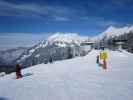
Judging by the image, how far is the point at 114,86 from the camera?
1387 cm

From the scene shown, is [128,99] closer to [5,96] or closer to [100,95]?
[100,95]

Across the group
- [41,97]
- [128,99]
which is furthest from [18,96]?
[128,99]

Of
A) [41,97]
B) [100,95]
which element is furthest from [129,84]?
[41,97]

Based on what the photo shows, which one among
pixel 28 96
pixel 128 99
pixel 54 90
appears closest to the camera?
pixel 128 99

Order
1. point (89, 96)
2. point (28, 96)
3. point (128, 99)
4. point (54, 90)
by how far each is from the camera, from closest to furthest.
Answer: point (128, 99) < point (89, 96) < point (28, 96) < point (54, 90)

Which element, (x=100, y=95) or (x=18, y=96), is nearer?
(x=100, y=95)

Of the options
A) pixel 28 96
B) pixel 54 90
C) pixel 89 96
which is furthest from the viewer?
pixel 54 90

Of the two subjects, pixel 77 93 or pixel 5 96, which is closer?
pixel 77 93

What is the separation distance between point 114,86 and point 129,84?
1.11m

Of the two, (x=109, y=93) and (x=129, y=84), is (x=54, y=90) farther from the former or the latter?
(x=129, y=84)

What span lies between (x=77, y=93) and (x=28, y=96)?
9.74ft

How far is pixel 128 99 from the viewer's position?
10.7m

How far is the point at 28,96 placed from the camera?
1285 centimetres

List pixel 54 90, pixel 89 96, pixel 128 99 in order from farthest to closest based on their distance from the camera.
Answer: pixel 54 90 < pixel 89 96 < pixel 128 99
